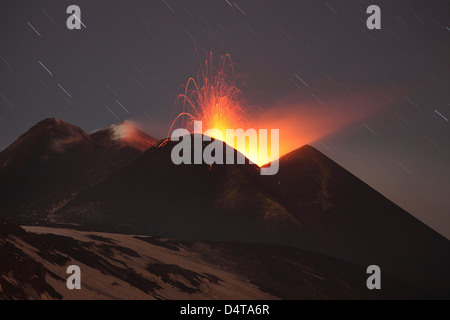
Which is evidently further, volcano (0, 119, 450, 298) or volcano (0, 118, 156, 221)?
volcano (0, 118, 156, 221)

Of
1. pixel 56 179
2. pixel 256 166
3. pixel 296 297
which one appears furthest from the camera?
pixel 56 179

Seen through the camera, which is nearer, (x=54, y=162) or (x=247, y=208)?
(x=247, y=208)

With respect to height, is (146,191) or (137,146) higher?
(137,146)

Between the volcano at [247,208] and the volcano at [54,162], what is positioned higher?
the volcano at [54,162]

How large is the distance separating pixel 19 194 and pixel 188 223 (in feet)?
214

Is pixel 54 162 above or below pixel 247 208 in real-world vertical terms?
above

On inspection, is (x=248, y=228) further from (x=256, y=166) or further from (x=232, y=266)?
(x=256, y=166)

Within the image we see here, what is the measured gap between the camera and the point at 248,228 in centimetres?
8188

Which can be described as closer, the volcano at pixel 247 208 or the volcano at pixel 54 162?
the volcano at pixel 247 208

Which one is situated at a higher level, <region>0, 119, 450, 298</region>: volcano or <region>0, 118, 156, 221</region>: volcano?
<region>0, 118, 156, 221</region>: volcano
